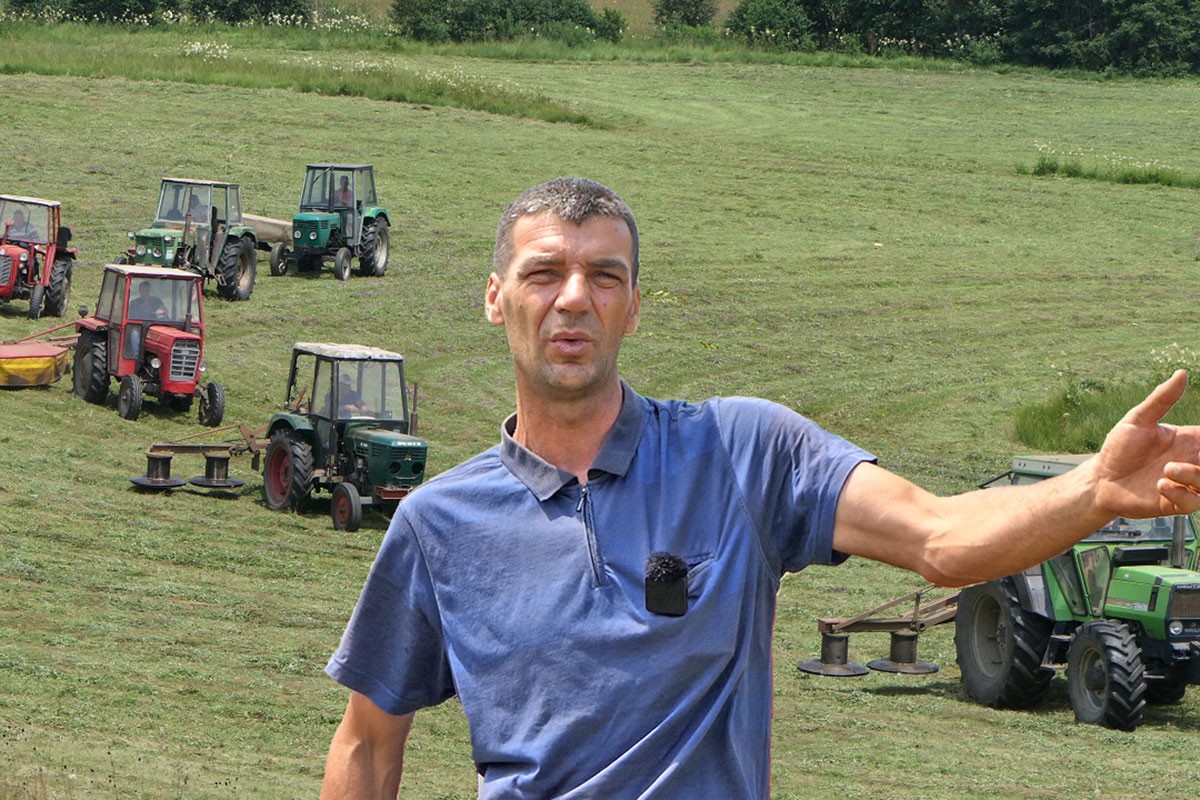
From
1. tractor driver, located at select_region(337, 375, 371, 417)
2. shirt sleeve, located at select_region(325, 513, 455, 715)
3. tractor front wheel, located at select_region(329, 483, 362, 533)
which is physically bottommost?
tractor front wheel, located at select_region(329, 483, 362, 533)

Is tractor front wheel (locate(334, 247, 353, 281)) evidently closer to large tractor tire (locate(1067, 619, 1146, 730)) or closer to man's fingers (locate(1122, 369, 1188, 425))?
large tractor tire (locate(1067, 619, 1146, 730))

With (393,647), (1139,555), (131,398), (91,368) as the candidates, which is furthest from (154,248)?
(393,647)

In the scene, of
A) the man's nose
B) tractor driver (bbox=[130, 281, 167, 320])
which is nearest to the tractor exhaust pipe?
the man's nose

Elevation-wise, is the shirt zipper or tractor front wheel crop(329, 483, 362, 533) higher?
the shirt zipper

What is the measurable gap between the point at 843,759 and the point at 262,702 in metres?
2.99

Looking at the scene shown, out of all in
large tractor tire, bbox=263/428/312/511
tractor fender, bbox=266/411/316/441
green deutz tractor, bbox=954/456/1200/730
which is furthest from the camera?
tractor fender, bbox=266/411/316/441

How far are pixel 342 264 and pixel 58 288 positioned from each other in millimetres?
4941

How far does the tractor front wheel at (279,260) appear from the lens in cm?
2683

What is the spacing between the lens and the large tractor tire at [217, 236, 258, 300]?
24.3m

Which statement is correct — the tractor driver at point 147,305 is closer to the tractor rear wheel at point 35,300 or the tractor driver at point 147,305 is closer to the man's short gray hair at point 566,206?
→ the tractor rear wheel at point 35,300

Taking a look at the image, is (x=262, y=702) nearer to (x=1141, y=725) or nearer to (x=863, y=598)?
(x=1141, y=725)

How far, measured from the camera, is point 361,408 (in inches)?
633

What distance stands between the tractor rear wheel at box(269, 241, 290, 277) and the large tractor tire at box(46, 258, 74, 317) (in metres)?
4.54

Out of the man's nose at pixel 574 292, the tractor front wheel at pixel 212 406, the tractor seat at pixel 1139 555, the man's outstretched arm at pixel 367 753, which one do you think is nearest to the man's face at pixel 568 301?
the man's nose at pixel 574 292
